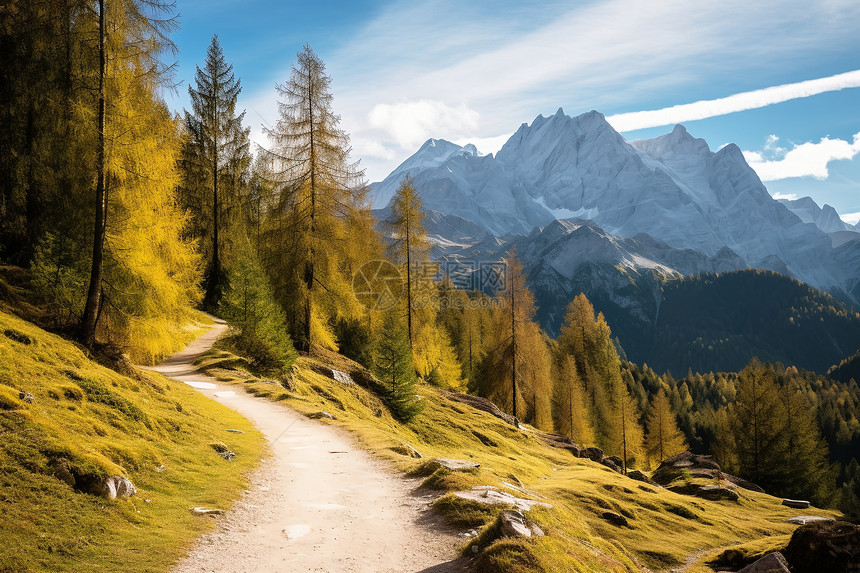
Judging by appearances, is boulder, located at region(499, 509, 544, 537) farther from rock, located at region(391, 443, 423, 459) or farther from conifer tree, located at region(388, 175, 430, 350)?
conifer tree, located at region(388, 175, 430, 350)

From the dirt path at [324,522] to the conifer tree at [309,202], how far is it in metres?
11.8

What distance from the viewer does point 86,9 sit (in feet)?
47.9

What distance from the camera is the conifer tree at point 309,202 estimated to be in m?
26.7

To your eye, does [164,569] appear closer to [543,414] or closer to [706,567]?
[706,567]

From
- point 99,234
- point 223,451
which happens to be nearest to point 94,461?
point 223,451

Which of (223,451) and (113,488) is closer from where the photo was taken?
(113,488)

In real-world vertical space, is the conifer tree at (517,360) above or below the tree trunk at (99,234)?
below

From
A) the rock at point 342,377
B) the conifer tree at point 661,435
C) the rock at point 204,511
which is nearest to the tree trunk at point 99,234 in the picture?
the rock at point 204,511

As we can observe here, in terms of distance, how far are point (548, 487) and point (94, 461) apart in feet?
64.6

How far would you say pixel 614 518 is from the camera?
21.5 m

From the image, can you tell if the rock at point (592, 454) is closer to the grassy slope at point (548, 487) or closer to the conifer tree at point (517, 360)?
the grassy slope at point (548, 487)

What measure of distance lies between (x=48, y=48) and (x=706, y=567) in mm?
32985

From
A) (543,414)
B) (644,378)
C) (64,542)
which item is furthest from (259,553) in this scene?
(644,378)

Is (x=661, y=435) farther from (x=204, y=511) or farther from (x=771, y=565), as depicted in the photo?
(x=204, y=511)
